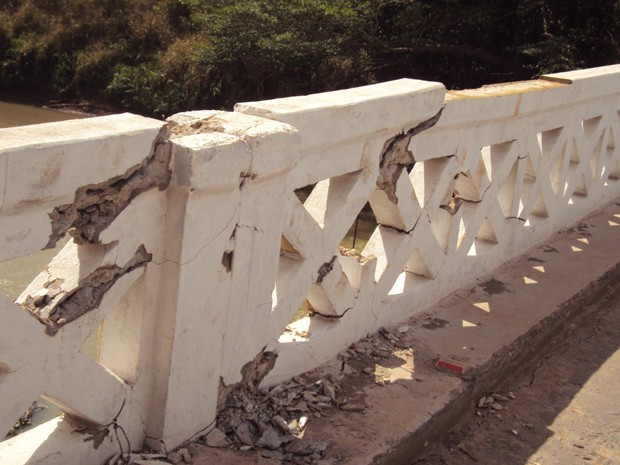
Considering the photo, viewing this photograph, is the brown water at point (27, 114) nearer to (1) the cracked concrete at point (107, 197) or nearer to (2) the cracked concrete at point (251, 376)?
(2) the cracked concrete at point (251, 376)

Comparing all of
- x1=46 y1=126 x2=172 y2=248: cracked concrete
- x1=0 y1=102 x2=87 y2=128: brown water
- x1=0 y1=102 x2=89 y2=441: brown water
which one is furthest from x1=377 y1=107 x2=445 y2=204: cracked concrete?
x1=0 y1=102 x2=87 y2=128: brown water

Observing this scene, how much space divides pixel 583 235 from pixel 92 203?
360cm

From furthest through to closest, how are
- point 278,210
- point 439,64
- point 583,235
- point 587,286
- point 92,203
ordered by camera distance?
point 439,64, point 583,235, point 587,286, point 278,210, point 92,203

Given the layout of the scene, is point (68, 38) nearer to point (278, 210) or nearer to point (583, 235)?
point (583, 235)

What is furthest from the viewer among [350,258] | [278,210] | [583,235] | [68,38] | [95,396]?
[68,38]

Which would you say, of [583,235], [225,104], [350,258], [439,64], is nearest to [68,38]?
[225,104]

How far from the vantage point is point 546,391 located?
A: 341 centimetres

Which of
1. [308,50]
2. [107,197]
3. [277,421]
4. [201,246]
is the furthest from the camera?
[308,50]

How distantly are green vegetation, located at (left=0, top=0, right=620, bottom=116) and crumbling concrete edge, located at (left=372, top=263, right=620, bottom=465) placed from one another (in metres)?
9.17

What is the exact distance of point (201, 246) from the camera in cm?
214

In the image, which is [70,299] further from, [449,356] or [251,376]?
[449,356]

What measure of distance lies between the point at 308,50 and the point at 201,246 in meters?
12.0

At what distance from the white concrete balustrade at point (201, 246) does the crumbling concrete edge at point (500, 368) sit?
1.34 feet

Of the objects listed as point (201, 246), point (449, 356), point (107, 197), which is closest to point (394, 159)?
point (449, 356)
